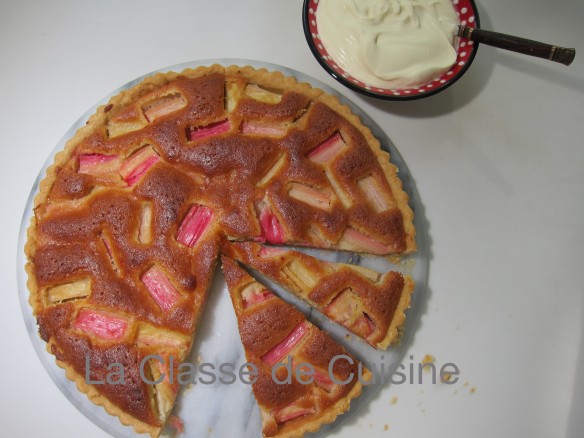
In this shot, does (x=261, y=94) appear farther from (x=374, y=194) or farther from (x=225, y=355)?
(x=225, y=355)

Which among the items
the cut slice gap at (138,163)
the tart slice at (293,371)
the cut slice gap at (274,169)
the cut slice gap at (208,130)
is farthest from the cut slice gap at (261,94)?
the tart slice at (293,371)

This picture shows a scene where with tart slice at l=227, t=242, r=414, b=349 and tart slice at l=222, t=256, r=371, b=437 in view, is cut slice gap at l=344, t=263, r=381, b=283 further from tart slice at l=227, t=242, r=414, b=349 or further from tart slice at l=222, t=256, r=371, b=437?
tart slice at l=222, t=256, r=371, b=437

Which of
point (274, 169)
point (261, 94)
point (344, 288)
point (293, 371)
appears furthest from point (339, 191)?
point (293, 371)

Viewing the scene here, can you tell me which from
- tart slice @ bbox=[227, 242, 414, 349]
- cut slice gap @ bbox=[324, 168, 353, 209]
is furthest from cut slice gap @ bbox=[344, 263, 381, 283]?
cut slice gap @ bbox=[324, 168, 353, 209]

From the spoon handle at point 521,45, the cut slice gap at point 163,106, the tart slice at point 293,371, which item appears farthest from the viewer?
the cut slice gap at point 163,106

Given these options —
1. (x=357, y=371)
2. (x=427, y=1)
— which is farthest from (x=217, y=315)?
(x=427, y=1)

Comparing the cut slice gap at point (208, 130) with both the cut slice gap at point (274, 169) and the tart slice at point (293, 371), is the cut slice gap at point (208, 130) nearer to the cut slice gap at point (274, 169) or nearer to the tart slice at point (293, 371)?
the cut slice gap at point (274, 169)

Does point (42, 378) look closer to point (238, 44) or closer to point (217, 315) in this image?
point (217, 315)
